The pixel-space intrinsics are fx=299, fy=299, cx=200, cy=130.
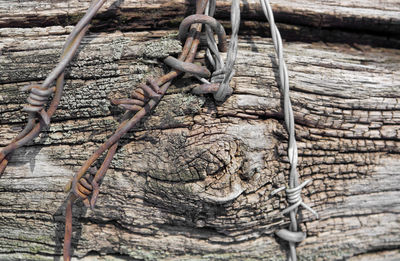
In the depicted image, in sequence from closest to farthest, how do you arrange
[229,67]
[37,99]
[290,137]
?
[37,99] → [229,67] → [290,137]

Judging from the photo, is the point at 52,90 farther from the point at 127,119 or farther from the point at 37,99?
the point at 127,119

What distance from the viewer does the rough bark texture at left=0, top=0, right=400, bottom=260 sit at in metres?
1.57

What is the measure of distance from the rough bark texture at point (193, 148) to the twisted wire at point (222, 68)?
79 mm

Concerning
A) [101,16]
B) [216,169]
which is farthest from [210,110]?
[101,16]

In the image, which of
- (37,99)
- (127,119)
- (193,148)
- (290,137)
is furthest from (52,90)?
(290,137)

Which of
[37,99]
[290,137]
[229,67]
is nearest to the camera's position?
[37,99]

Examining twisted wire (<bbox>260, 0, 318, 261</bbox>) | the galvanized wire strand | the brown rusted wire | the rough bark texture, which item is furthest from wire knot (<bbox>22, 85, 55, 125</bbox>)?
twisted wire (<bbox>260, 0, 318, 261</bbox>)

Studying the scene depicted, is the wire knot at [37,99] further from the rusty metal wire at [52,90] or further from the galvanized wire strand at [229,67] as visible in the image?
the galvanized wire strand at [229,67]

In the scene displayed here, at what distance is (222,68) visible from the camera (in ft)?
5.05

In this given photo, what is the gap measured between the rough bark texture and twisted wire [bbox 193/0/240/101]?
79 millimetres

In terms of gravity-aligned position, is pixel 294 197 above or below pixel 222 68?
below

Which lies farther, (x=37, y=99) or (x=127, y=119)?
(x=127, y=119)

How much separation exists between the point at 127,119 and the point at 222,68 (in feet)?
1.84

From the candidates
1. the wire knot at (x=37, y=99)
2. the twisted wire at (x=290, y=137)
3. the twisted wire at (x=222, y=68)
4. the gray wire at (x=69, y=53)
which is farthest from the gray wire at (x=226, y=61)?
the wire knot at (x=37, y=99)
